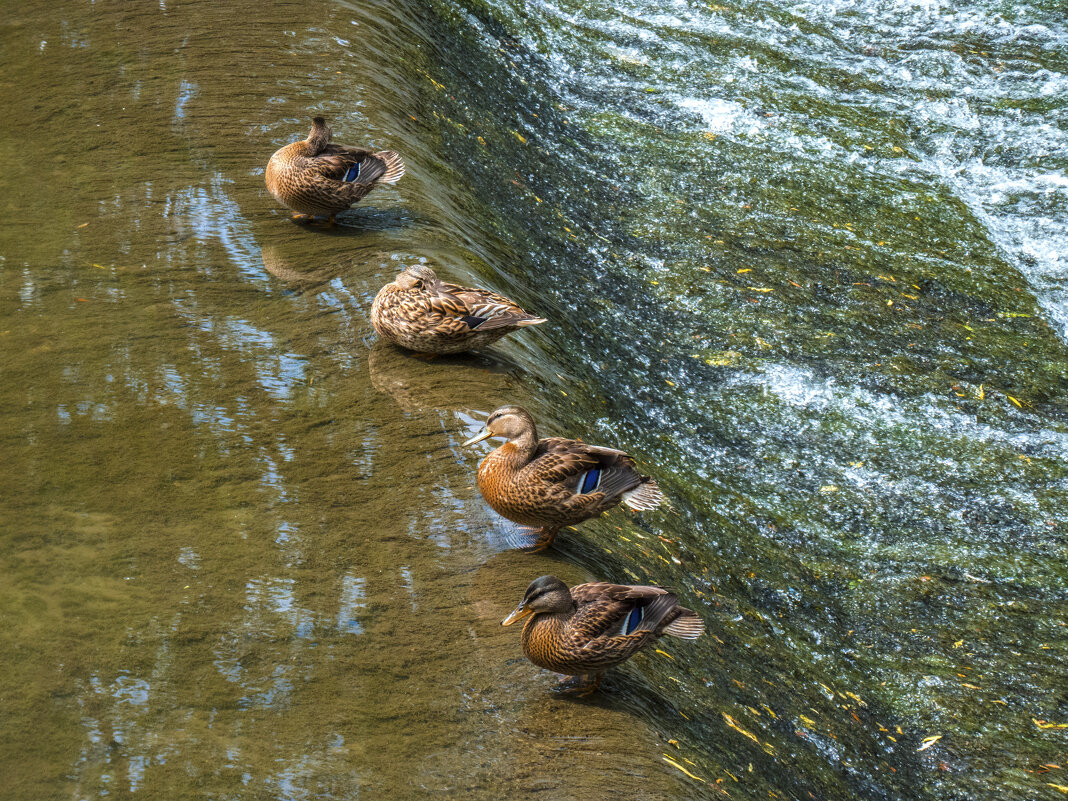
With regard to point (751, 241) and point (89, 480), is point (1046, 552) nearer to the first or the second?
point (751, 241)

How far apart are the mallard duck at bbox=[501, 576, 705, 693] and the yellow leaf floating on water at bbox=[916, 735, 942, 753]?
3.04m

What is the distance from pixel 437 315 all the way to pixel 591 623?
2.69m

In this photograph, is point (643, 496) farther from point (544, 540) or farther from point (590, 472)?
point (544, 540)

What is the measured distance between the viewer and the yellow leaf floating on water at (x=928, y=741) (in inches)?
255

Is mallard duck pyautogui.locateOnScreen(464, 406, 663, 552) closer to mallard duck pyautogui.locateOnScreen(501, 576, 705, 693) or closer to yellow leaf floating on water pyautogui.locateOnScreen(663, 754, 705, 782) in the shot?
mallard duck pyautogui.locateOnScreen(501, 576, 705, 693)

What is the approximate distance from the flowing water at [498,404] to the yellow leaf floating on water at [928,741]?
27mm

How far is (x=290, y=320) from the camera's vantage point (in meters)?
6.65

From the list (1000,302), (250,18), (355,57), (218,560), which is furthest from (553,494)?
(1000,302)

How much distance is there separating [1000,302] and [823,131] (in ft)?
14.2

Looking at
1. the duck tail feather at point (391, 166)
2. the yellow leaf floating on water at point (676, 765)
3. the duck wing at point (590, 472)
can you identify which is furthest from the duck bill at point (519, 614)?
the duck tail feather at point (391, 166)

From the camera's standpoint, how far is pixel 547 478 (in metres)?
5.01

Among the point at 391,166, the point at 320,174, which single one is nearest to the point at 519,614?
the point at 320,174

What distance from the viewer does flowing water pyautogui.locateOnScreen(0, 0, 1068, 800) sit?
4.25m

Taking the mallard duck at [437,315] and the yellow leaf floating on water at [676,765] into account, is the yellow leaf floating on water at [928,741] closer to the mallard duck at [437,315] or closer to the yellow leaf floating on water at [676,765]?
the yellow leaf floating on water at [676,765]
